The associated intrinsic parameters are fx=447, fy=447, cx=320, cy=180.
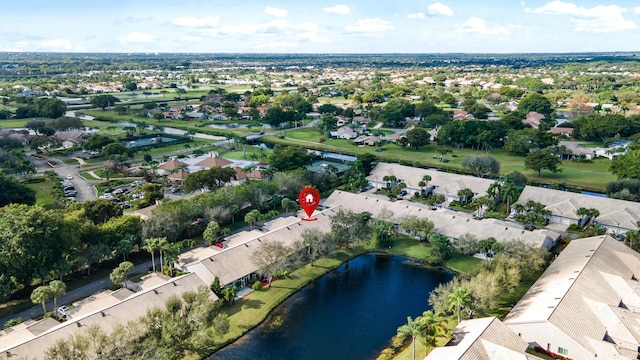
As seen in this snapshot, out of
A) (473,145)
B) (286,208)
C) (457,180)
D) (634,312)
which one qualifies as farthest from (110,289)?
(473,145)

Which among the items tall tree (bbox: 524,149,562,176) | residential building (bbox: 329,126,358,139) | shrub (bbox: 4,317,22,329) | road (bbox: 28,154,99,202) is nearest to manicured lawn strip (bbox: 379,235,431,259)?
shrub (bbox: 4,317,22,329)

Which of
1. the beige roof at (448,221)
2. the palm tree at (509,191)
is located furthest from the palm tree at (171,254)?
the palm tree at (509,191)

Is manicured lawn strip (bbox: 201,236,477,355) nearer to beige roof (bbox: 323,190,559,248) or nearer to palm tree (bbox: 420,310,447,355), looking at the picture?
beige roof (bbox: 323,190,559,248)

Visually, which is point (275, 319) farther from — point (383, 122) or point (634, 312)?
point (383, 122)

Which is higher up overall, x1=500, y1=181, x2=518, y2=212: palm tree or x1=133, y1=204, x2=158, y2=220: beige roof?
x1=500, y1=181, x2=518, y2=212: palm tree

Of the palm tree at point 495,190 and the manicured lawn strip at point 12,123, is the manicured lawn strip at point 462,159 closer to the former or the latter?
the palm tree at point 495,190
